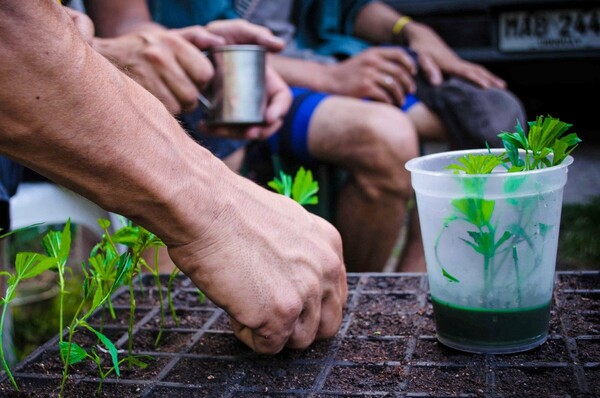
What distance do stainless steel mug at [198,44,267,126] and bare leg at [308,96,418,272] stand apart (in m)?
0.38

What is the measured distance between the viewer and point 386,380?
1078mm

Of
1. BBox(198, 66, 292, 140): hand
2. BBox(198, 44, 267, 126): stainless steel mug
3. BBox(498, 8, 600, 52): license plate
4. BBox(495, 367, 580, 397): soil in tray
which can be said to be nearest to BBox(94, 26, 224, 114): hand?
BBox(198, 44, 267, 126): stainless steel mug

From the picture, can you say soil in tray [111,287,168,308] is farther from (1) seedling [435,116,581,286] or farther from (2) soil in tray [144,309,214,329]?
(1) seedling [435,116,581,286]

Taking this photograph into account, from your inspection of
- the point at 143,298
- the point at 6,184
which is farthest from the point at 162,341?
the point at 6,184

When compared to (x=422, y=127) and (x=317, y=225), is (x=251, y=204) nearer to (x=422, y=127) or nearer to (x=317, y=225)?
(x=317, y=225)

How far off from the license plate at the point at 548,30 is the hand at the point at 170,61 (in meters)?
2.73

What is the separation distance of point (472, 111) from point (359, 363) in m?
1.87

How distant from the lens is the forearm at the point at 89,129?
0.90m

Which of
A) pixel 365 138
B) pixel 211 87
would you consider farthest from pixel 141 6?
pixel 365 138

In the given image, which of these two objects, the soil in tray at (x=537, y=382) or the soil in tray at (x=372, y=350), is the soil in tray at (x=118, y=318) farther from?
the soil in tray at (x=537, y=382)

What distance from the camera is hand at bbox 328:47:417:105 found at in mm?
2723

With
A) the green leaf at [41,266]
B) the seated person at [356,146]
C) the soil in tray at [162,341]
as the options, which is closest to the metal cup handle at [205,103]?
the seated person at [356,146]

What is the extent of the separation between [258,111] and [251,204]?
1.05m

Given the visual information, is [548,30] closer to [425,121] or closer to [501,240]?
[425,121]
